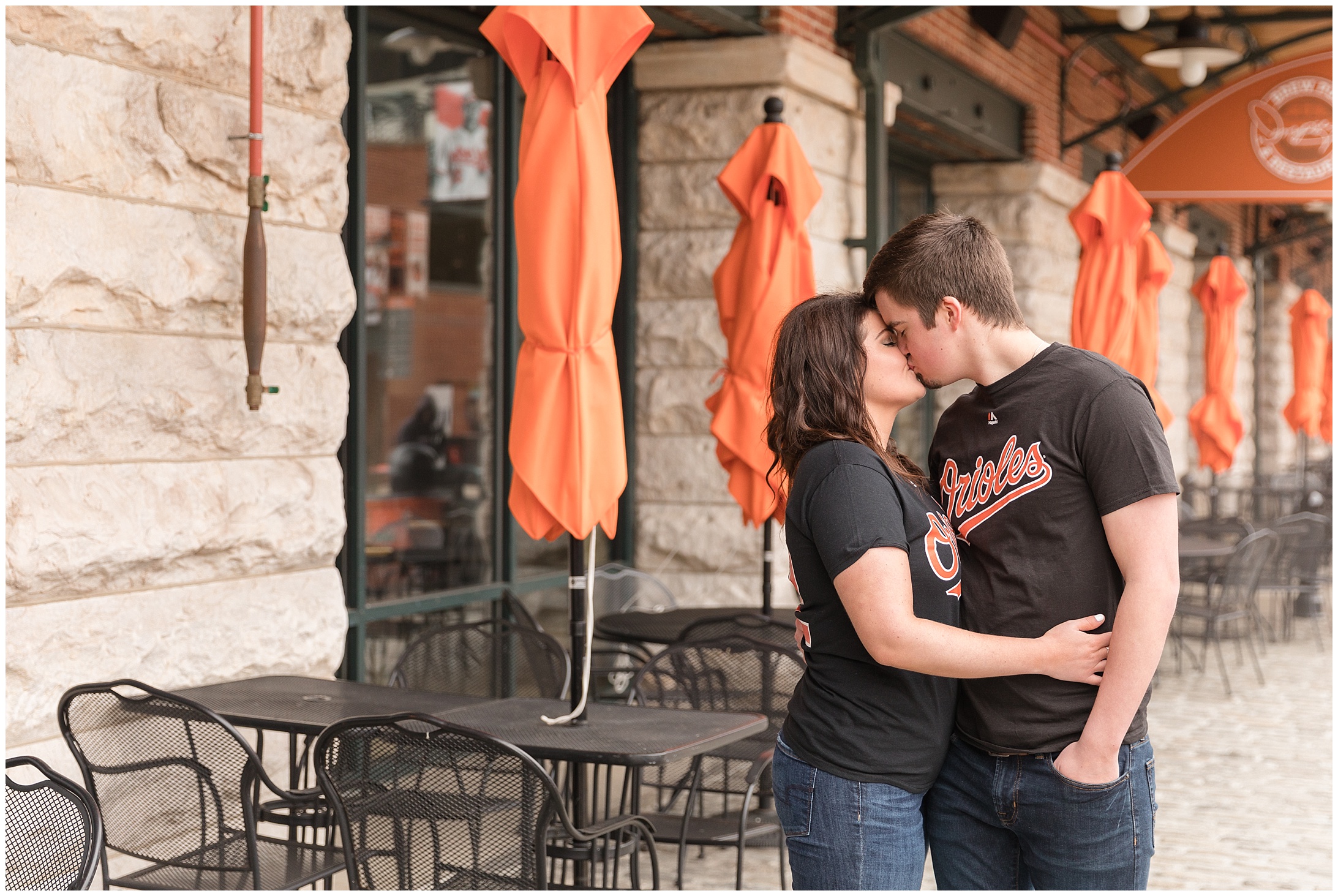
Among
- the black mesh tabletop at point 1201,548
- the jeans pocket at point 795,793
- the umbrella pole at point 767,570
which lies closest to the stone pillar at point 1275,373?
the black mesh tabletop at point 1201,548

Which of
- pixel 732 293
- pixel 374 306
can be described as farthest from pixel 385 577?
pixel 732 293

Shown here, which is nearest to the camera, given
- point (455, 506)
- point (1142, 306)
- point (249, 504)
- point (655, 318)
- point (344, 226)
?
point (249, 504)

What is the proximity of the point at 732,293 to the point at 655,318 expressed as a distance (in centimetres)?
199

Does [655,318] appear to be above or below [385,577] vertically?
above

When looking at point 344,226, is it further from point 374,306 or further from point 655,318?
point 655,318

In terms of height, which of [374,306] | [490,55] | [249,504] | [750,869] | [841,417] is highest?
[490,55]

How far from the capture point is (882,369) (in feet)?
7.54

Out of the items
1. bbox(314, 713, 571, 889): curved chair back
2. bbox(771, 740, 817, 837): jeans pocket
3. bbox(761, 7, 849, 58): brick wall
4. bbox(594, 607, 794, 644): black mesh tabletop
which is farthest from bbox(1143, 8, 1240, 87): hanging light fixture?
bbox(771, 740, 817, 837): jeans pocket

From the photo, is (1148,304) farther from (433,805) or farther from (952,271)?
(433,805)

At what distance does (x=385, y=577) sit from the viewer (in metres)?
5.54

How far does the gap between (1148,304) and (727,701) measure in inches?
190

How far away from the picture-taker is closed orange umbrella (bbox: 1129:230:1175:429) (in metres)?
7.65

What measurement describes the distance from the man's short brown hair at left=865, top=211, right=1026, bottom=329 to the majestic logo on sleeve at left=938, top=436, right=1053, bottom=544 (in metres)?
0.24

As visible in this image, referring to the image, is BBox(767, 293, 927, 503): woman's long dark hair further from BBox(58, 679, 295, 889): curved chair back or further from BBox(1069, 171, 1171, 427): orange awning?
BBox(1069, 171, 1171, 427): orange awning
